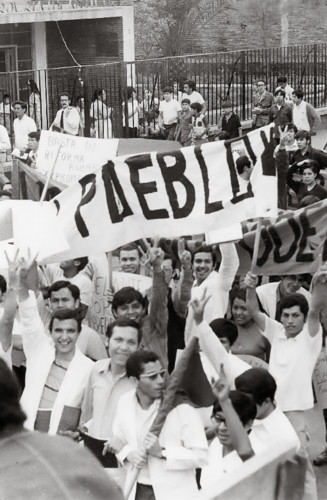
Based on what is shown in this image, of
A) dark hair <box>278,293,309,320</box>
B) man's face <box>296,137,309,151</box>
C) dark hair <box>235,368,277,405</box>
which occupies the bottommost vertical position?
dark hair <box>235,368,277,405</box>

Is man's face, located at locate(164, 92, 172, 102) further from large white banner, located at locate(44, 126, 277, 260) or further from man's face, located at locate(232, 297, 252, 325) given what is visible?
man's face, located at locate(232, 297, 252, 325)

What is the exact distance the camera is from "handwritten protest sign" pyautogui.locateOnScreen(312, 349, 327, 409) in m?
6.74

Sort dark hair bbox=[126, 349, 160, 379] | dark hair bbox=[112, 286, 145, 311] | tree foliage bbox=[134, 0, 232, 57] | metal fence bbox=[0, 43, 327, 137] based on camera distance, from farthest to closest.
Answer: tree foliage bbox=[134, 0, 232, 57] < metal fence bbox=[0, 43, 327, 137] < dark hair bbox=[112, 286, 145, 311] < dark hair bbox=[126, 349, 160, 379]

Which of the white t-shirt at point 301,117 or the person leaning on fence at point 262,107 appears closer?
the white t-shirt at point 301,117

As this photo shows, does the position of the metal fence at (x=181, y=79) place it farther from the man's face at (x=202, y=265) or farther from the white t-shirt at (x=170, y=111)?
the man's face at (x=202, y=265)

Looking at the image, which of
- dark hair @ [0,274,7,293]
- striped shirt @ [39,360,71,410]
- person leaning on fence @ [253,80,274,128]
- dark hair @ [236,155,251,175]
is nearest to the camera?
striped shirt @ [39,360,71,410]

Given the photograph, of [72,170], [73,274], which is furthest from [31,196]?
[73,274]

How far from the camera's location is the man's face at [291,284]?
24.4 feet

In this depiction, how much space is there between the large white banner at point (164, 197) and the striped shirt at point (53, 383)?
1300 mm

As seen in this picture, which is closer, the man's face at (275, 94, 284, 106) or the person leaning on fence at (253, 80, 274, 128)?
the man's face at (275, 94, 284, 106)

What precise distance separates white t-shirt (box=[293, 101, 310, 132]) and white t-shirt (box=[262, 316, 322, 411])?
12.1 meters

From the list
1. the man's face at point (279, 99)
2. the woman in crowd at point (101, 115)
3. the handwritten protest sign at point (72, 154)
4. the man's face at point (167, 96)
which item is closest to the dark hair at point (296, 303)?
the handwritten protest sign at point (72, 154)

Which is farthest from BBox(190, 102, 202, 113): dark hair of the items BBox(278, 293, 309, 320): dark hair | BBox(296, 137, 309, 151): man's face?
BBox(278, 293, 309, 320): dark hair

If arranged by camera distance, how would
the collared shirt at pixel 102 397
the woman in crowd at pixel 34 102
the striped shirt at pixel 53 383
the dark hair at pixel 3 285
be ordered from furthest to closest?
the woman in crowd at pixel 34 102 → the dark hair at pixel 3 285 → the striped shirt at pixel 53 383 → the collared shirt at pixel 102 397
